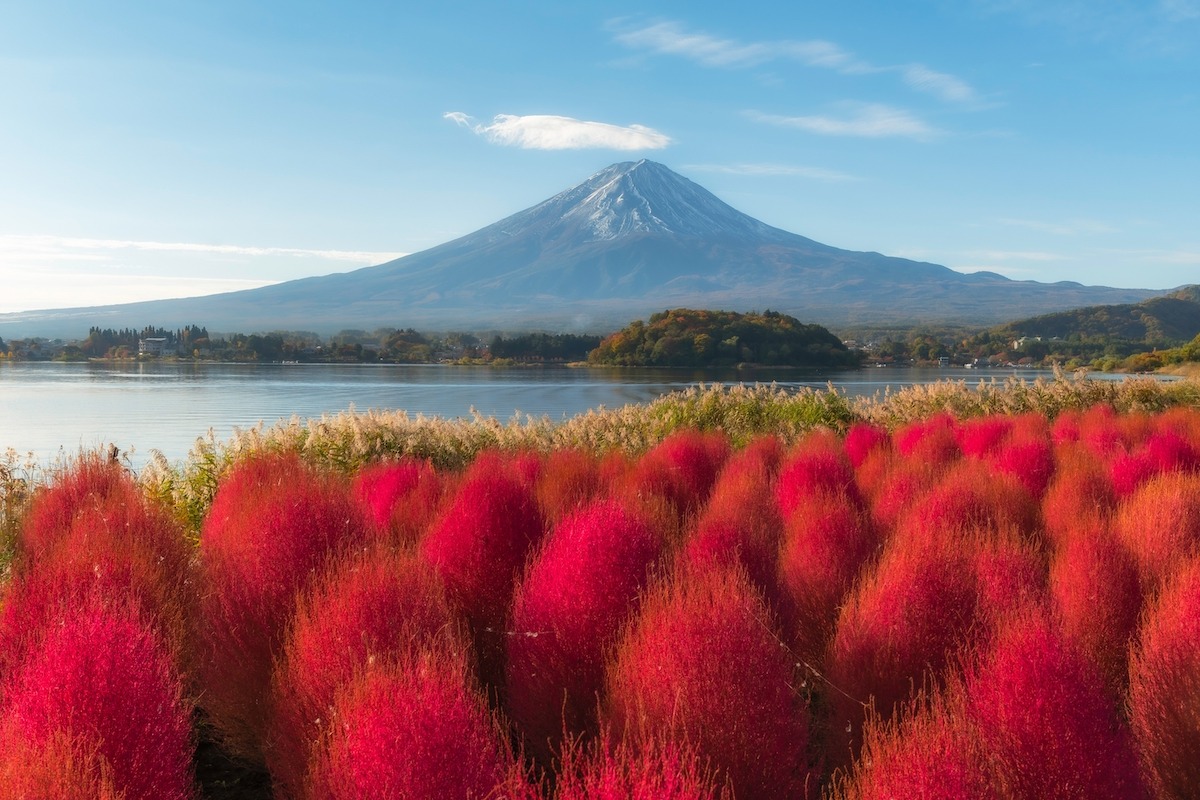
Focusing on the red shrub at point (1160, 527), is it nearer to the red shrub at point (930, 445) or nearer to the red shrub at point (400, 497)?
the red shrub at point (930, 445)

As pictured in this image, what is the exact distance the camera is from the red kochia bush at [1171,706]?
187 inches

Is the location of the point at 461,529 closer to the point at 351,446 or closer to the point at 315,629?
the point at 315,629

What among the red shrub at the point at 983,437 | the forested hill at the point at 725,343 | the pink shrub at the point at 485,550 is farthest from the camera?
the forested hill at the point at 725,343

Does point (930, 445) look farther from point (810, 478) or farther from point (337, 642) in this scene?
point (337, 642)

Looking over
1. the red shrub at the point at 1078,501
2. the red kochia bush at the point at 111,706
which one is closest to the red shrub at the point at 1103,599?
the red shrub at the point at 1078,501

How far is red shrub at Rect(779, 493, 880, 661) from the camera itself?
6.61m

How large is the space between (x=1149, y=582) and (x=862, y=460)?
21.5 ft

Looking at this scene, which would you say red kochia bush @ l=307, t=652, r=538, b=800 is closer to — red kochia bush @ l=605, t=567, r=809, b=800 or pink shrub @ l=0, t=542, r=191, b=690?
red kochia bush @ l=605, t=567, r=809, b=800

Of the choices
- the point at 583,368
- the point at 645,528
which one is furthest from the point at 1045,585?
the point at 583,368

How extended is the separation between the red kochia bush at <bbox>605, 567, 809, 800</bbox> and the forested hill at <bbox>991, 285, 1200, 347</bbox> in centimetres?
9811

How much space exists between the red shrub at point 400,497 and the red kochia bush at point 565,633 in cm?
241

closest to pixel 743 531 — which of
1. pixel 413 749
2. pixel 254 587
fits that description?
pixel 254 587

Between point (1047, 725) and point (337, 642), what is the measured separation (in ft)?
9.72

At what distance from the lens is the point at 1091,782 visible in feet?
12.6
